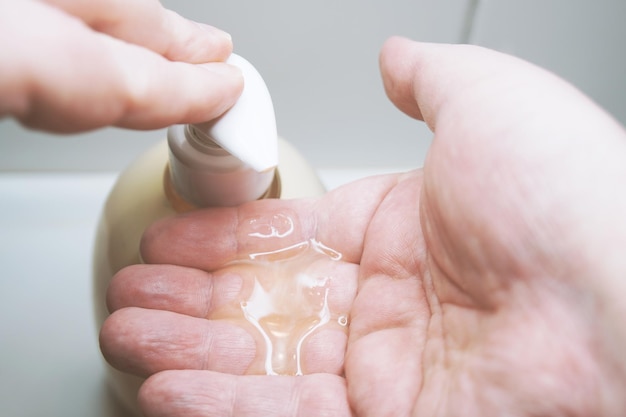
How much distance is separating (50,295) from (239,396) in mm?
368

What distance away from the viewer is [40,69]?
0.92 feet

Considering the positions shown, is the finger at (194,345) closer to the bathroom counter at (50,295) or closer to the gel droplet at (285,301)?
the gel droplet at (285,301)

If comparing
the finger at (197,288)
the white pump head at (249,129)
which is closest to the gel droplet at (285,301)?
the finger at (197,288)

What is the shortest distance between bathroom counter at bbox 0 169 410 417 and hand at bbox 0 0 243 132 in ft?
1.27

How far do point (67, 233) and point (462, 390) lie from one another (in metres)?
0.53

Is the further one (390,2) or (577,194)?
(390,2)

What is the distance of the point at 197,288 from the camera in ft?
1.61

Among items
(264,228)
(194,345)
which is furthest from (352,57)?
(194,345)

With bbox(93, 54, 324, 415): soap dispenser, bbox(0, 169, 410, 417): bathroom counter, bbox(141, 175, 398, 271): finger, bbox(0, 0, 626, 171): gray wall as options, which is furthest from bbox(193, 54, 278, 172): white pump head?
bbox(0, 169, 410, 417): bathroom counter

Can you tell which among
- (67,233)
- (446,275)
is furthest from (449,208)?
(67,233)

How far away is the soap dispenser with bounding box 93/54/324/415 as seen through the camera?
15.7 inches

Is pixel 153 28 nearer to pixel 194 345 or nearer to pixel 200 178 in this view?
pixel 200 178

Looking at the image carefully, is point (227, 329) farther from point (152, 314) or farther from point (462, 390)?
point (462, 390)

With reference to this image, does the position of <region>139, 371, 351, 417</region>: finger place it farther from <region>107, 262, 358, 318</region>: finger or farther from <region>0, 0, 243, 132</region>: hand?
<region>0, 0, 243, 132</region>: hand
